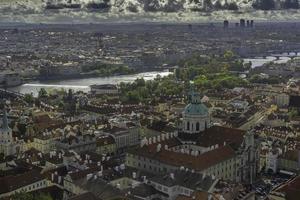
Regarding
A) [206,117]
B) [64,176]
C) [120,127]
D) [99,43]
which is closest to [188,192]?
[64,176]

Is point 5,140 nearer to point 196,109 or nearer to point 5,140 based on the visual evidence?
point 5,140

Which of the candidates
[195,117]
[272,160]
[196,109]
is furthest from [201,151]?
[272,160]

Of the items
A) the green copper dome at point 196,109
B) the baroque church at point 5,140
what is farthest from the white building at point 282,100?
the baroque church at point 5,140

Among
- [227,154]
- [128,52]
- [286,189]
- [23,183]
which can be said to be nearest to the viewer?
[286,189]

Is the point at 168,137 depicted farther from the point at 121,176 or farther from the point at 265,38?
the point at 265,38

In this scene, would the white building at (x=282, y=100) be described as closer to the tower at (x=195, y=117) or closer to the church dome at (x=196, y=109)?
the tower at (x=195, y=117)

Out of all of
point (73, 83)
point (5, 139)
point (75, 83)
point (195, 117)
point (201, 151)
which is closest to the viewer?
point (201, 151)

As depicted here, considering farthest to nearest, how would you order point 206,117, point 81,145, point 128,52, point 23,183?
point 128,52 → point 81,145 → point 206,117 → point 23,183
